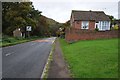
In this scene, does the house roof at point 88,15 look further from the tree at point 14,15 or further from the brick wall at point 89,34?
the brick wall at point 89,34

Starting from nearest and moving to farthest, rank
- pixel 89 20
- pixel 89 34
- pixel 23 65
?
pixel 23 65, pixel 89 34, pixel 89 20

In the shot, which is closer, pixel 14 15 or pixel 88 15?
pixel 88 15

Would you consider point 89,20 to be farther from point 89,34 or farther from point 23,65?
point 23,65

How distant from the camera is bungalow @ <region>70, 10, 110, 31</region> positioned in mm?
65562

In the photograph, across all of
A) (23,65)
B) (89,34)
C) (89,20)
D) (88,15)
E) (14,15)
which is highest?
(14,15)

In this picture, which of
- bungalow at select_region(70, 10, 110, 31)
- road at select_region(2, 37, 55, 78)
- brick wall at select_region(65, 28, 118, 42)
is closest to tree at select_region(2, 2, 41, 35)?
bungalow at select_region(70, 10, 110, 31)

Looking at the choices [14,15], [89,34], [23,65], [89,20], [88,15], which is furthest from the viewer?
[14,15]

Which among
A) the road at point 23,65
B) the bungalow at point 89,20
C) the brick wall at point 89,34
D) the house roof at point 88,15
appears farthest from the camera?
the house roof at point 88,15

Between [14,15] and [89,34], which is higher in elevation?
[14,15]

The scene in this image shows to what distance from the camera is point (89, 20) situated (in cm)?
6569

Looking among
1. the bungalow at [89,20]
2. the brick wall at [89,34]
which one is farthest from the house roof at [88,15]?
the brick wall at [89,34]

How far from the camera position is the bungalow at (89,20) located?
65.6m

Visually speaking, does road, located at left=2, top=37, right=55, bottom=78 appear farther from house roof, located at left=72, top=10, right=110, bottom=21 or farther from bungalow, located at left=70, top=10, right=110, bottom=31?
house roof, located at left=72, top=10, right=110, bottom=21

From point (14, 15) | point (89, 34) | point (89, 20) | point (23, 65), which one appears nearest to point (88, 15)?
point (89, 20)
